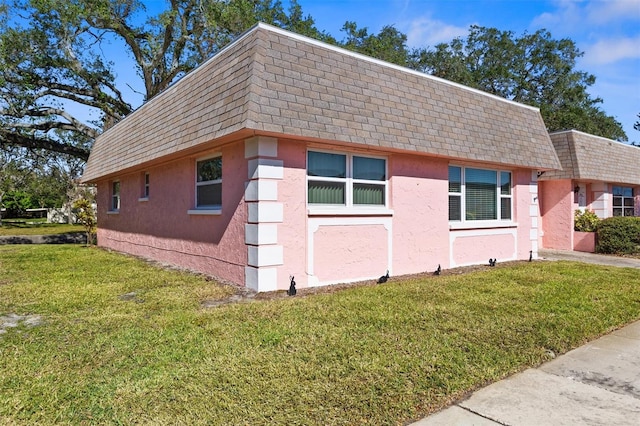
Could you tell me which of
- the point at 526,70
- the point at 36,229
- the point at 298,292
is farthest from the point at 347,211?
the point at 36,229

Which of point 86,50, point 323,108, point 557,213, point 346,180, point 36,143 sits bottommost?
point 557,213

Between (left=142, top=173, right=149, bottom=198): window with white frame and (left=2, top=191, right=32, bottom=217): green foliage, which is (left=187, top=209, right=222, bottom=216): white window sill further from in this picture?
(left=2, top=191, right=32, bottom=217): green foliage

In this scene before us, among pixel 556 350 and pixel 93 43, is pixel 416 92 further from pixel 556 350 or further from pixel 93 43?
pixel 93 43

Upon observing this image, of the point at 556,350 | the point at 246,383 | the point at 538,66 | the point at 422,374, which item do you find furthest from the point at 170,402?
the point at 538,66

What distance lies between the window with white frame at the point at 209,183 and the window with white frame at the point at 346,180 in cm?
209

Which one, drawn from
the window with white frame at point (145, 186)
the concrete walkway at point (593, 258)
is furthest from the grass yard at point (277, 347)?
the window with white frame at point (145, 186)

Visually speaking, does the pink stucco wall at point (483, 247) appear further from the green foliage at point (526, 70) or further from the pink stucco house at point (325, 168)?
the green foliage at point (526, 70)

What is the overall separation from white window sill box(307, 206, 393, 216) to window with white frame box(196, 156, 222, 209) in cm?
217

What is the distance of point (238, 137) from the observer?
7137 millimetres

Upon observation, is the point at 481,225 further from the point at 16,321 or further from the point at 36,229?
the point at 36,229

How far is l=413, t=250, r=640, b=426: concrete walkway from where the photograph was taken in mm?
2930

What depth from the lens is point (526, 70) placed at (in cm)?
3064

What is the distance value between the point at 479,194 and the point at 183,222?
25.0 ft

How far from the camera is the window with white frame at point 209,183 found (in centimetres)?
840
